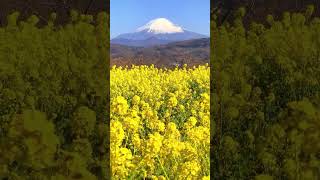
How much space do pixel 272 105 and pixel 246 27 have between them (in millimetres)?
1645

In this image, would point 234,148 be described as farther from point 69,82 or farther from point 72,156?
point 69,82

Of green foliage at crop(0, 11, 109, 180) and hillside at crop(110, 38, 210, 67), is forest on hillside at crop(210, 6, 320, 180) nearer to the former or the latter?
green foliage at crop(0, 11, 109, 180)

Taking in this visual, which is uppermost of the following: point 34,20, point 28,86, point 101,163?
point 34,20

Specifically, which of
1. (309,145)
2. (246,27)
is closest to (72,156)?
(309,145)

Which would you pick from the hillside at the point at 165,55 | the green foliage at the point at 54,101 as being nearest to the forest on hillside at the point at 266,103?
the green foliage at the point at 54,101

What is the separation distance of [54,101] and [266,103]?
4.16ft

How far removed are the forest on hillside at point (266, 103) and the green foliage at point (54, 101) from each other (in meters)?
0.64

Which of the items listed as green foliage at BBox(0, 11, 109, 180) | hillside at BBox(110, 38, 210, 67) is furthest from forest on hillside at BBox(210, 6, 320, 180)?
hillside at BBox(110, 38, 210, 67)

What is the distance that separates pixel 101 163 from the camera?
10.5 ft

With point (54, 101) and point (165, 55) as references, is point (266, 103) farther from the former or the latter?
point (165, 55)

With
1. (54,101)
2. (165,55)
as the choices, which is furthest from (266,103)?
(165,55)

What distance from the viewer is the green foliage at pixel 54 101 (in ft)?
9.18

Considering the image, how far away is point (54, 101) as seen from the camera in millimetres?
3832

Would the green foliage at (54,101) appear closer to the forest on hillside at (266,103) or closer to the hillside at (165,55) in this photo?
the forest on hillside at (266,103)
